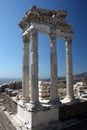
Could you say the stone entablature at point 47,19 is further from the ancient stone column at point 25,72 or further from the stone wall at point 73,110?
the stone wall at point 73,110

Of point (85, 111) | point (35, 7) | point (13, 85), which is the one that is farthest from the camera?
point (13, 85)

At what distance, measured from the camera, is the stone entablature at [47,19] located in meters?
11.6

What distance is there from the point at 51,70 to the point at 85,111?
484 cm

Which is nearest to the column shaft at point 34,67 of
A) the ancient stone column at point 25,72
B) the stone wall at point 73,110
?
the ancient stone column at point 25,72

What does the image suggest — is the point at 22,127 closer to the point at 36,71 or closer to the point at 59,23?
the point at 36,71

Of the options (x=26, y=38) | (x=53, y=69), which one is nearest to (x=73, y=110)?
(x=53, y=69)

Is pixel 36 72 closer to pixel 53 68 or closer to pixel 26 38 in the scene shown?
pixel 53 68

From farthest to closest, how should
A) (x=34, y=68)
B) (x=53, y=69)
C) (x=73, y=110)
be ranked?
1. (x=73, y=110)
2. (x=53, y=69)
3. (x=34, y=68)

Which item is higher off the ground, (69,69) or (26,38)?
(26,38)

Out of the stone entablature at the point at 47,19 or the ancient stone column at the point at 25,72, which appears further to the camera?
the ancient stone column at the point at 25,72

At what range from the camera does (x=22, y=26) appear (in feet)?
45.0

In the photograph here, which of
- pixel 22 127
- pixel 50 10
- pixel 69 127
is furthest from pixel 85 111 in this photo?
pixel 50 10

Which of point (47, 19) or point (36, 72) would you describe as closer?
point (36, 72)

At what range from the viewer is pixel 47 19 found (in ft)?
40.6
